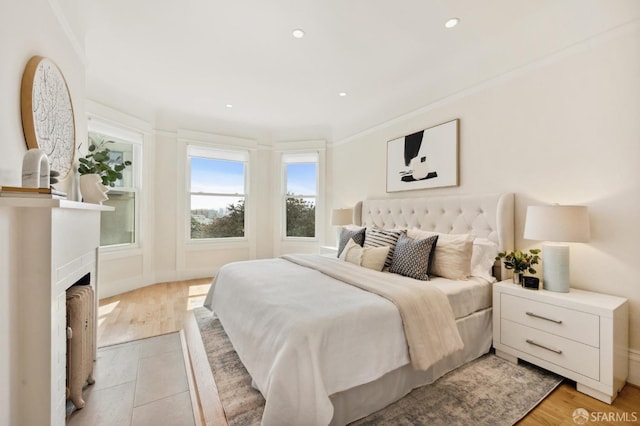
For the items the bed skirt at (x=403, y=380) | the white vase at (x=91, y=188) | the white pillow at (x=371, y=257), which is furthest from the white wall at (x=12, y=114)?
the white pillow at (x=371, y=257)

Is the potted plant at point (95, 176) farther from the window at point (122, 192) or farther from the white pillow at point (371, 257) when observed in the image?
the white pillow at point (371, 257)

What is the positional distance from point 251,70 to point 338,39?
1.12 meters

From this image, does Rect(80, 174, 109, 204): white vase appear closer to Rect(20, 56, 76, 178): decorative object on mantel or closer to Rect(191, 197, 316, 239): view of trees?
Rect(20, 56, 76, 178): decorative object on mantel

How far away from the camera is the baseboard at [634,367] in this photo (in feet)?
5.99

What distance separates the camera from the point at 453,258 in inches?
92.7

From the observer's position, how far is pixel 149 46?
2676mm

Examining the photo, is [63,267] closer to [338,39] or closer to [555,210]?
[338,39]

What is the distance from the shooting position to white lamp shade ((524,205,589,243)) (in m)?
1.88

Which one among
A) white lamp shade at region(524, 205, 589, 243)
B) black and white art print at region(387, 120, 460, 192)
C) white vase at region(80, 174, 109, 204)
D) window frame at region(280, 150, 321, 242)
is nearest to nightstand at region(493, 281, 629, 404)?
white lamp shade at region(524, 205, 589, 243)

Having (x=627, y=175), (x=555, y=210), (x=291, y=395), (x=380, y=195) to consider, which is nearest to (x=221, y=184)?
(x=380, y=195)

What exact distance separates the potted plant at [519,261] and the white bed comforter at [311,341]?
0.78 metres

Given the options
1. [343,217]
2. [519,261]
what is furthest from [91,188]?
[519,261]

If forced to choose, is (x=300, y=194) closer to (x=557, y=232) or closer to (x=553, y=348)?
(x=557, y=232)

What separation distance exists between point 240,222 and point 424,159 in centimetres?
336
